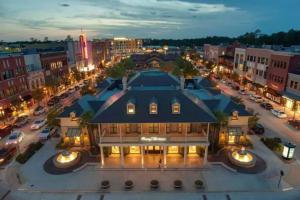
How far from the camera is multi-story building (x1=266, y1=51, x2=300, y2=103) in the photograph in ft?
179

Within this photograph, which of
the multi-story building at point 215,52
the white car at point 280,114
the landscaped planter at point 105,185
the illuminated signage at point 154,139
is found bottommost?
the landscaped planter at point 105,185

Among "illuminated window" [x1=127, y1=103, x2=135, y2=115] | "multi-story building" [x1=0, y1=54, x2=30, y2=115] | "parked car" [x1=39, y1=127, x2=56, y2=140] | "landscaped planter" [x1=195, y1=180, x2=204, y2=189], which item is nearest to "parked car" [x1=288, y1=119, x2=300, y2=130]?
"landscaped planter" [x1=195, y1=180, x2=204, y2=189]

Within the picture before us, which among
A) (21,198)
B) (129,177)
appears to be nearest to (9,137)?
(21,198)

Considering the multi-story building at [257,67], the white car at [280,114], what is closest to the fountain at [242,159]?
the white car at [280,114]

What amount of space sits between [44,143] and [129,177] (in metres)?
19.5

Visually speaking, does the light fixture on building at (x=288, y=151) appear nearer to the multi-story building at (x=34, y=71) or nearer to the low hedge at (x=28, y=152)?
the low hedge at (x=28, y=152)

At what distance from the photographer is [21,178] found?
29.3 m

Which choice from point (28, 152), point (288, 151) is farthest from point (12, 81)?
point (288, 151)

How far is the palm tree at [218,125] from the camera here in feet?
108

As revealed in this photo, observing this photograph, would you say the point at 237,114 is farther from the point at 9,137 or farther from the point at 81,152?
the point at 9,137

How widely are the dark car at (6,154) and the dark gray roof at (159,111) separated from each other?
1661 cm

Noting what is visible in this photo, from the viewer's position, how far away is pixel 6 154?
1347 inches

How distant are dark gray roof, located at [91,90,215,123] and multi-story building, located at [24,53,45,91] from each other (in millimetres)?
43095

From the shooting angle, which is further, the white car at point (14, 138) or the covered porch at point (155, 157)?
the white car at point (14, 138)
